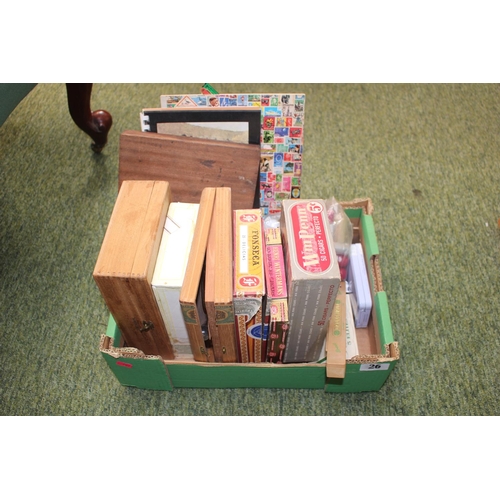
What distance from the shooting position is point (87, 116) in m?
1.57

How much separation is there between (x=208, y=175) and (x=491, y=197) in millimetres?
960

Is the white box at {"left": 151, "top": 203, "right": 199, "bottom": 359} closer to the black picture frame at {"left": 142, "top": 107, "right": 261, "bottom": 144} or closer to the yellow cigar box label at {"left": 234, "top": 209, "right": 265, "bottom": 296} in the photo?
the yellow cigar box label at {"left": 234, "top": 209, "right": 265, "bottom": 296}

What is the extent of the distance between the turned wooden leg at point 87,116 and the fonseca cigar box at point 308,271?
0.89 metres

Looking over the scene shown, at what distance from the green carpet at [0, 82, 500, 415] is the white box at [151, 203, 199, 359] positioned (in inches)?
9.1

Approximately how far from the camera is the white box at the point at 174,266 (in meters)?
0.90

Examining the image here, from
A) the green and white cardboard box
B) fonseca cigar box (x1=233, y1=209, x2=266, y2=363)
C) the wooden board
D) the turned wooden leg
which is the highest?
the turned wooden leg

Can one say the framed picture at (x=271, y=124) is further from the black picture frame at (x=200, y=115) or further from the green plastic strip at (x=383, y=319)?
the green plastic strip at (x=383, y=319)

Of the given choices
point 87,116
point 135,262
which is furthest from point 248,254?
point 87,116

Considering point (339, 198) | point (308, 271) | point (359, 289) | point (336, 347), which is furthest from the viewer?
point (339, 198)

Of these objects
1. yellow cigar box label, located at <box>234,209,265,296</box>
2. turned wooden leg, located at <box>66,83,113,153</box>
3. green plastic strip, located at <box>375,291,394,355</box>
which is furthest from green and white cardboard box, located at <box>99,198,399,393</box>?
turned wooden leg, located at <box>66,83,113,153</box>

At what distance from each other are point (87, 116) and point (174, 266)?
0.89 metres

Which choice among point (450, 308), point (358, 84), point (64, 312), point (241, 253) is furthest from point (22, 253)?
point (358, 84)

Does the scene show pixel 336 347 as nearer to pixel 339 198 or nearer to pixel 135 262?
pixel 135 262

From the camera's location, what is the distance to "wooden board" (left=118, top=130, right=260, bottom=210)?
1145 millimetres
